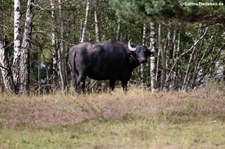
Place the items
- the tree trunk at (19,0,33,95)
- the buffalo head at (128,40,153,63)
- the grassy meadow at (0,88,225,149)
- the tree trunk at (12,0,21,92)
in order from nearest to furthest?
the grassy meadow at (0,88,225,149), the tree trunk at (12,0,21,92), the tree trunk at (19,0,33,95), the buffalo head at (128,40,153,63)

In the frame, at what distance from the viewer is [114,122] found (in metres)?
9.80

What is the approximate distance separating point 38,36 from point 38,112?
788 centimetres

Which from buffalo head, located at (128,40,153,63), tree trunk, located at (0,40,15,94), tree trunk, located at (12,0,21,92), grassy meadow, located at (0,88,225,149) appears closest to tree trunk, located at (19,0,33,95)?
tree trunk, located at (12,0,21,92)

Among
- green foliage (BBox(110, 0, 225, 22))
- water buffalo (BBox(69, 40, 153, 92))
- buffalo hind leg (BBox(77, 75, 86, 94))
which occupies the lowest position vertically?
buffalo hind leg (BBox(77, 75, 86, 94))

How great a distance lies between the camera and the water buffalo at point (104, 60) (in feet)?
50.9

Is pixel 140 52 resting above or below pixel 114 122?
above

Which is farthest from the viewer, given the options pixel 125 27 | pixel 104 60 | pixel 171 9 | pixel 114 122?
pixel 125 27

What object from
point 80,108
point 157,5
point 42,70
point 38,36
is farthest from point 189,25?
point 42,70

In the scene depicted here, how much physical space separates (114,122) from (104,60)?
6.04 metres

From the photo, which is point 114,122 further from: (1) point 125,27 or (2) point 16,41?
(1) point 125,27

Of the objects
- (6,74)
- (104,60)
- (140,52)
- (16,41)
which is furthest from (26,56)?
(140,52)

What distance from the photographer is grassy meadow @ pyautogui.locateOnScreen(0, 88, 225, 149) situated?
26.9 feet

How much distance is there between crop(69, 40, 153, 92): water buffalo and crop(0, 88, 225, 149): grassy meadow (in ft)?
8.56

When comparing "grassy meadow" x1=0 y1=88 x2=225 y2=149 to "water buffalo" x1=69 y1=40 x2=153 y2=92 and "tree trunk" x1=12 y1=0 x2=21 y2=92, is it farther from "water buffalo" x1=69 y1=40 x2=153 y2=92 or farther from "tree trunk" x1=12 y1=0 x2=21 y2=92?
"water buffalo" x1=69 y1=40 x2=153 y2=92
